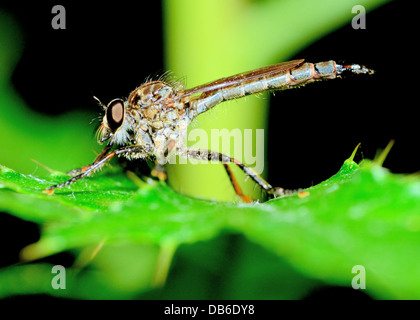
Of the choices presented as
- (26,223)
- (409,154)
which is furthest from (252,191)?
(409,154)

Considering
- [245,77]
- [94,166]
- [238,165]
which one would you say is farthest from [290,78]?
[94,166]

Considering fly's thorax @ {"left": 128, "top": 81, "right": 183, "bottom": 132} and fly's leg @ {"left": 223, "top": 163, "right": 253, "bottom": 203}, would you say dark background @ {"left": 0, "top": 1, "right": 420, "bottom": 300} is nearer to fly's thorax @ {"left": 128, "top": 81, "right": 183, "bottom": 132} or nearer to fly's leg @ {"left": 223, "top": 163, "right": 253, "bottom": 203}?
fly's thorax @ {"left": 128, "top": 81, "right": 183, "bottom": 132}

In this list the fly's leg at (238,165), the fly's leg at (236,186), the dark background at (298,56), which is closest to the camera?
the fly's leg at (236,186)

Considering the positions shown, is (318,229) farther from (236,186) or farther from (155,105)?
(155,105)

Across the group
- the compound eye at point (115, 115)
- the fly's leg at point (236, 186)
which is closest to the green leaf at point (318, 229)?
the fly's leg at point (236, 186)

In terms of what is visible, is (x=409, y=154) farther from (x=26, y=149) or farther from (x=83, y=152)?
(x=26, y=149)

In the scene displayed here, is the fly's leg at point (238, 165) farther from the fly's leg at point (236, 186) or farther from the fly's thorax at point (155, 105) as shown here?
the fly's thorax at point (155, 105)

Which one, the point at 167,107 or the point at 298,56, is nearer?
the point at 167,107
